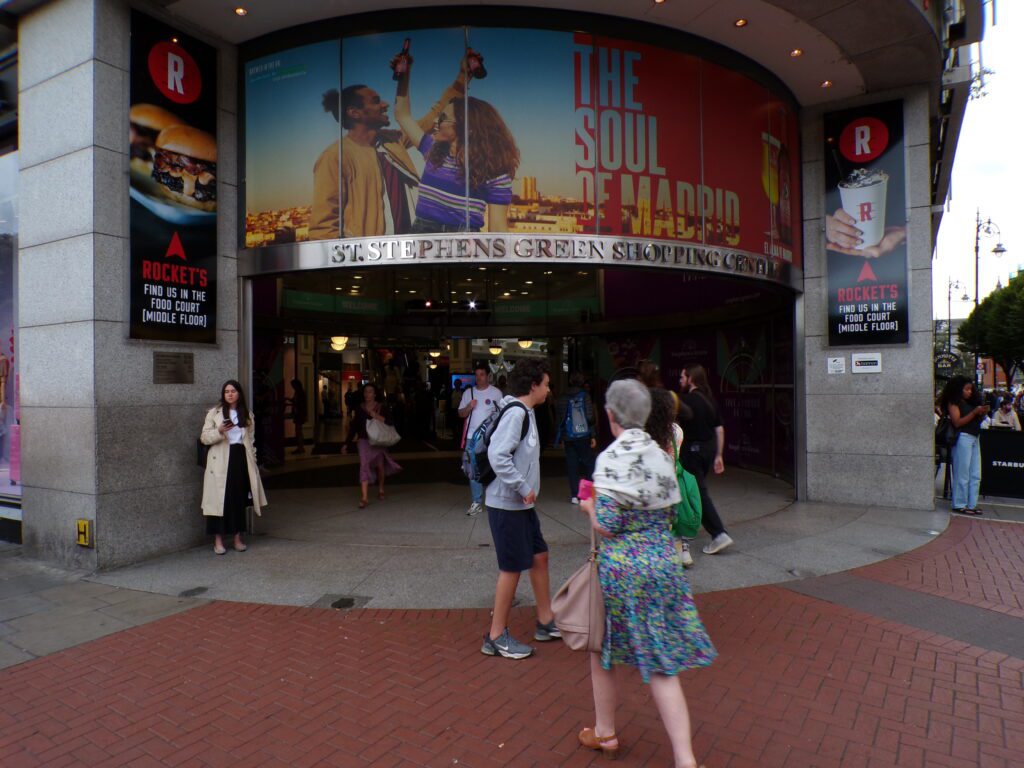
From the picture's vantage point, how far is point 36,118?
6.49 meters

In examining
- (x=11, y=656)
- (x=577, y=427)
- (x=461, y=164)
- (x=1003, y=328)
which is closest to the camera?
(x=11, y=656)

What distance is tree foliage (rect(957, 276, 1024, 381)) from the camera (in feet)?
108

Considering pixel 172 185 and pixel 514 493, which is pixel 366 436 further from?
pixel 514 493

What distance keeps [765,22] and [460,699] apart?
25.1ft

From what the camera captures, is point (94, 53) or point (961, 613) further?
point (94, 53)

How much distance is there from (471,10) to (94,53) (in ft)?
12.3

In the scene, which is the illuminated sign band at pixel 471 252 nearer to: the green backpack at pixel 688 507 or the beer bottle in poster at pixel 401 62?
the beer bottle in poster at pixel 401 62

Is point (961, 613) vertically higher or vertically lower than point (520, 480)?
lower

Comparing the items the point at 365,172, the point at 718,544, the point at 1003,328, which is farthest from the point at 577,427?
the point at 1003,328

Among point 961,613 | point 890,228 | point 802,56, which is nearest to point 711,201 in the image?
point 802,56

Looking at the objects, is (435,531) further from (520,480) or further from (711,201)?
(711,201)

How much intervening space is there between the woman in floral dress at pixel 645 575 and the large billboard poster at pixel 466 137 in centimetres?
469

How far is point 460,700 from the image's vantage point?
353 centimetres

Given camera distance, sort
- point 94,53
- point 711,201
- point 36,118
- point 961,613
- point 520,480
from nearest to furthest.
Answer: point 520,480 → point 961,613 → point 94,53 → point 36,118 → point 711,201
